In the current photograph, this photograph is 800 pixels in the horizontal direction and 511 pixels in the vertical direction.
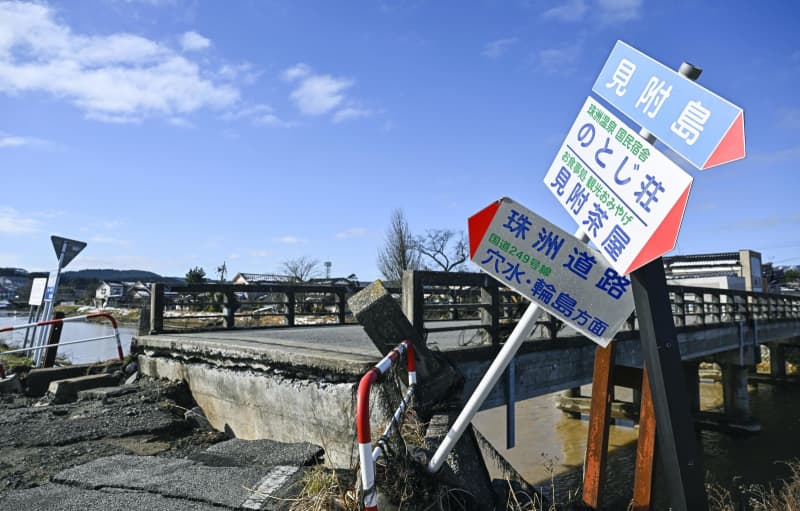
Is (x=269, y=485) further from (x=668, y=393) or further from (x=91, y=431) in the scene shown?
(x=91, y=431)

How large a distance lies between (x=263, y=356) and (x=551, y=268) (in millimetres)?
4477

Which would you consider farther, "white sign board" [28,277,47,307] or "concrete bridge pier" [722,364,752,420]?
"concrete bridge pier" [722,364,752,420]

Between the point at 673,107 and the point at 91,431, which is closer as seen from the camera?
the point at 673,107

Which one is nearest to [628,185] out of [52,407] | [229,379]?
[229,379]

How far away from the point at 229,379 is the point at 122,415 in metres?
1.27

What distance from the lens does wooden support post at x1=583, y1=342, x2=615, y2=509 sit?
3.93 meters

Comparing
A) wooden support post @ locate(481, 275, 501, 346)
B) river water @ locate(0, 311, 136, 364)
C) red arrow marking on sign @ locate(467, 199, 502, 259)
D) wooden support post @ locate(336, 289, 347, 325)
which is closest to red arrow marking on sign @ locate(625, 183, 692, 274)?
red arrow marking on sign @ locate(467, 199, 502, 259)

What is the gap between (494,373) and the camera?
3227 millimetres

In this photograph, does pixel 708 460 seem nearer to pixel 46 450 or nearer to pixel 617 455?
pixel 617 455

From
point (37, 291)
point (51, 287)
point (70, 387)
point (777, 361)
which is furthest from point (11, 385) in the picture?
point (777, 361)

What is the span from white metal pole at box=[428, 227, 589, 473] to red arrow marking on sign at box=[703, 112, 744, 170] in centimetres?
73

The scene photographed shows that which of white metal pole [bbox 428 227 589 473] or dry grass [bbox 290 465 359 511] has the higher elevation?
white metal pole [bbox 428 227 589 473]

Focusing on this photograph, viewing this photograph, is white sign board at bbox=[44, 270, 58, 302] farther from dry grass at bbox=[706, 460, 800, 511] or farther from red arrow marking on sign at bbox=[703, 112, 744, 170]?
red arrow marking on sign at bbox=[703, 112, 744, 170]

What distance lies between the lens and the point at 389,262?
40.1 meters
